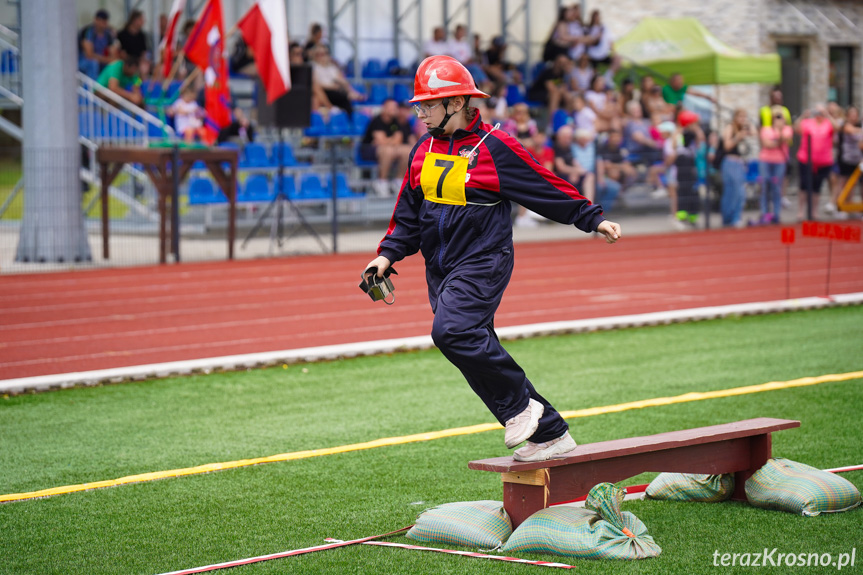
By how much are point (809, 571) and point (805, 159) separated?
744 inches

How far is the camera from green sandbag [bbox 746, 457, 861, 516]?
16.7 ft

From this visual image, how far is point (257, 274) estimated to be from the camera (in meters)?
15.1

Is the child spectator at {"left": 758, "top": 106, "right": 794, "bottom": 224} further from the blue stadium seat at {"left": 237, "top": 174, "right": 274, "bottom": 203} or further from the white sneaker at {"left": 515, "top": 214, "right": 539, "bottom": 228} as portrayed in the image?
the blue stadium seat at {"left": 237, "top": 174, "right": 274, "bottom": 203}

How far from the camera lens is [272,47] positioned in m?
17.1

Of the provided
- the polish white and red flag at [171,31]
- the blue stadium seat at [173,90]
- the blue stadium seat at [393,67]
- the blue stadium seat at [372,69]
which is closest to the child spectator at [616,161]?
the blue stadium seat at [393,67]

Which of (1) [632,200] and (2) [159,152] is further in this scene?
(1) [632,200]

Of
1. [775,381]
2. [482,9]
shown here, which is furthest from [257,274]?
[482,9]

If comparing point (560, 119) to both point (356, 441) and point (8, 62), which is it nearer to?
point (8, 62)

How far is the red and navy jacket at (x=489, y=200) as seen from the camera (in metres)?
4.83

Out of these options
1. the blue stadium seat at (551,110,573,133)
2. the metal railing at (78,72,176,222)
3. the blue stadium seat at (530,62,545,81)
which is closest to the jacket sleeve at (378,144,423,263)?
the metal railing at (78,72,176,222)

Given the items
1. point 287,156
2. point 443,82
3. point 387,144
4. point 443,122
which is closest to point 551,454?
point 443,122

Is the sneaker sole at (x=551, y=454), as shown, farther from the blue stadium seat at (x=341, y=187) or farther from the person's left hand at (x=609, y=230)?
the blue stadium seat at (x=341, y=187)

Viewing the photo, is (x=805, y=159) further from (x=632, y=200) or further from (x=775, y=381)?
(x=775, y=381)

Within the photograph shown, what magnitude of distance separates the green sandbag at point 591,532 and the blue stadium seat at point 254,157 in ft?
51.3
